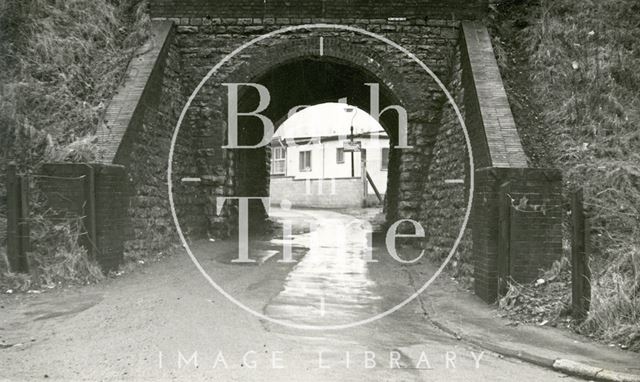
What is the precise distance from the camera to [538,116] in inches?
378

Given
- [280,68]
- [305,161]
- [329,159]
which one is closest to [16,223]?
[280,68]

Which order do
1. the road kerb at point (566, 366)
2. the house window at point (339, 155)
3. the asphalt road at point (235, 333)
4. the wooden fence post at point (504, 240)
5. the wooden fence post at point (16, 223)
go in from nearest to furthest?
1. the road kerb at point (566, 366)
2. the asphalt road at point (235, 333)
3. the wooden fence post at point (504, 240)
4. the wooden fence post at point (16, 223)
5. the house window at point (339, 155)

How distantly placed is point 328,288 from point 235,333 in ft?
9.10

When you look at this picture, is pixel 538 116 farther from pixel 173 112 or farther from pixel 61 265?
pixel 61 265

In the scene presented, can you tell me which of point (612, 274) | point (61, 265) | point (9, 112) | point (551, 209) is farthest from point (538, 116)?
point (9, 112)

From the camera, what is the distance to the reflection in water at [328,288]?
22.9 feet

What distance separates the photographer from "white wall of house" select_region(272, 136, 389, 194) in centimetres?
3238

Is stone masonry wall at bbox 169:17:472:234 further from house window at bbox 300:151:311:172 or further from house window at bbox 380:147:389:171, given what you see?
house window at bbox 300:151:311:172

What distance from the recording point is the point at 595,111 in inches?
359

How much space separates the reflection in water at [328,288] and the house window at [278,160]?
24162mm

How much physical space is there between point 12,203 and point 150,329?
3.33 m

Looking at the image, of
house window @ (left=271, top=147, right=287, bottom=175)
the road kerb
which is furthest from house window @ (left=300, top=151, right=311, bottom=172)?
the road kerb

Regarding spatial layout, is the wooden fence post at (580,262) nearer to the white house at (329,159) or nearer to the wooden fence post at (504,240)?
the wooden fence post at (504,240)

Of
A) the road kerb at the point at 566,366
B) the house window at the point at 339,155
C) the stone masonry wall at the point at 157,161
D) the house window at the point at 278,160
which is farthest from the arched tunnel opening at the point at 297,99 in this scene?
the house window at the point at 278,160
